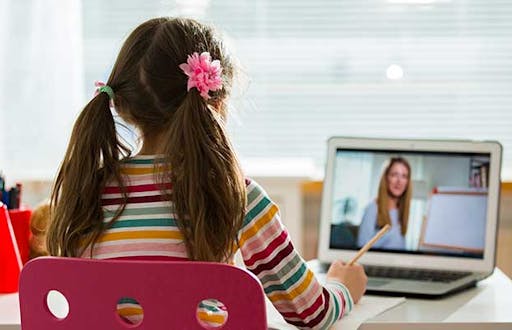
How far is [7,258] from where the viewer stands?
5.98ft

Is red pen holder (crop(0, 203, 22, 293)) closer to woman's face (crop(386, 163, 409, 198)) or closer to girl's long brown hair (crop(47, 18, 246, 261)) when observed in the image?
girl's long brown hair (crop(47, 18, 246, 261))

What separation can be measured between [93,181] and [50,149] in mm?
1651

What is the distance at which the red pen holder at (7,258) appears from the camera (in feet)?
5.95

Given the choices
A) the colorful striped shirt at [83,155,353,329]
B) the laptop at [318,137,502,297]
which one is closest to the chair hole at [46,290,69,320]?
the colorful striped shirt at [83,155,353,329]

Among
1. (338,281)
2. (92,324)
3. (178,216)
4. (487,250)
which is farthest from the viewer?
(487,250)

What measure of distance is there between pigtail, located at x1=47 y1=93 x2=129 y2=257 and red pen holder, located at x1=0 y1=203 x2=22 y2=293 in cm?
39

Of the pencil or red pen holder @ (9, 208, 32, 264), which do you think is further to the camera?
red pen holder @ (9, 208, 32, 264)


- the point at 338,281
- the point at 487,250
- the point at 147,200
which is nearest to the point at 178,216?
the point at 147,200

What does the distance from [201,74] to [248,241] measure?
24cm

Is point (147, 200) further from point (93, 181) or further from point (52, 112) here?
point (52, 112)

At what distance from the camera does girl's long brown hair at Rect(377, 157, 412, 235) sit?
1941 millimetres

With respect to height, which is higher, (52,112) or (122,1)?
(122,1)

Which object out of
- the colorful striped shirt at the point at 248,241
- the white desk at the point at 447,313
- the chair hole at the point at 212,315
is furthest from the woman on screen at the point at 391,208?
the chair hole at the point at 212,315

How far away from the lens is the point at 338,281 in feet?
5.44
